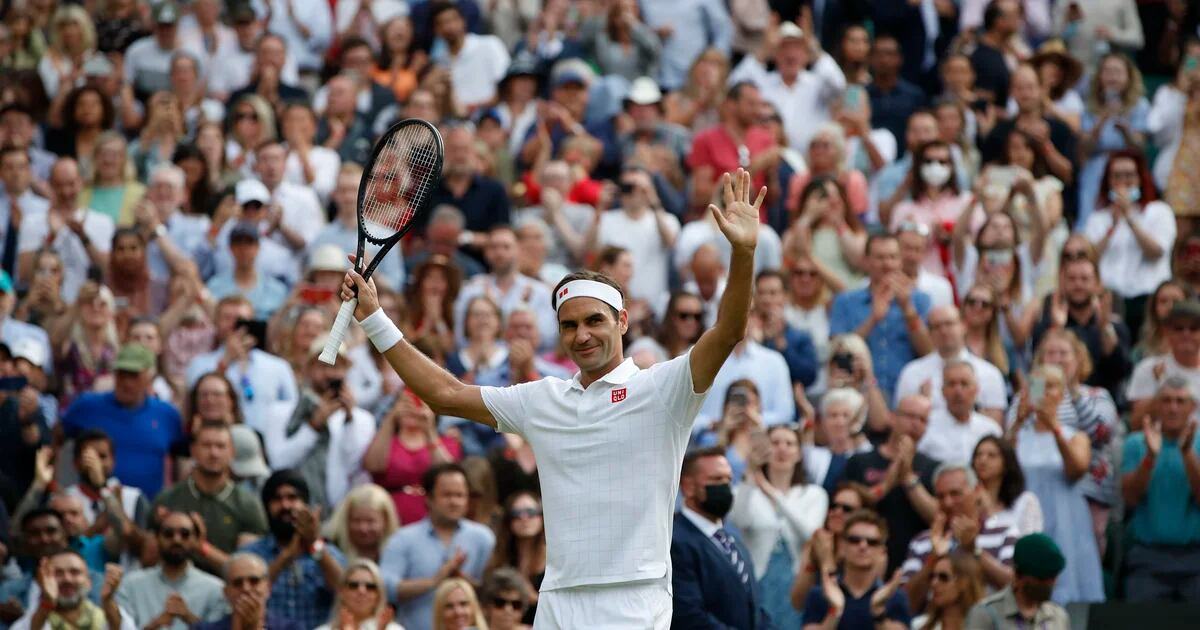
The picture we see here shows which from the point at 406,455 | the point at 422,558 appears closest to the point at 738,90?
the point at 406,455

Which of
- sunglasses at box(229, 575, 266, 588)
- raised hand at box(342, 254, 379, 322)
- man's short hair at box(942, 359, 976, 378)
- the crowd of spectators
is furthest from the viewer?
man's short hair at box(942, 359, 976, 378)

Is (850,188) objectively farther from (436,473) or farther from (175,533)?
(175,533)

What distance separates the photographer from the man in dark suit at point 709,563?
10069mm

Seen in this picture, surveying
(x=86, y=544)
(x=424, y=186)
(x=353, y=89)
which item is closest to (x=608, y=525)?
(x=424, y=186)

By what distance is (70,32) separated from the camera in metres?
19.7

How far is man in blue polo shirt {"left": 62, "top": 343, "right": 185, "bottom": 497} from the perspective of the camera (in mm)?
13773

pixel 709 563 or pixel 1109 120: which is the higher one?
pixel 1109 120

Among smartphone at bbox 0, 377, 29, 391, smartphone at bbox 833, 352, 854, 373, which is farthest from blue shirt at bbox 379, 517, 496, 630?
smartphone at bbox 833, 352, 854, 373

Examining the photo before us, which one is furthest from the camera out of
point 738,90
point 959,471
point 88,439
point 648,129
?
point 648,129

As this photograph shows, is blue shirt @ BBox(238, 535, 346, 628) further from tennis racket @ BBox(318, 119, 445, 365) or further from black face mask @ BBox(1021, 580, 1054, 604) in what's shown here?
tennis racket @ BBox(318, 119, 445, 365)

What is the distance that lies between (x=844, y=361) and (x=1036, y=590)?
10.8 feet

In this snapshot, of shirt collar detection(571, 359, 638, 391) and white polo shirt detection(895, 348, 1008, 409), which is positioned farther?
white polo shirt detection(895, 348, 1008, 409)

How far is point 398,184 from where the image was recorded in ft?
28.1

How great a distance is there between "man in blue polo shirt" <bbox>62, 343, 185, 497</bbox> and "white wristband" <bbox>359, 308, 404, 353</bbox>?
621cm
